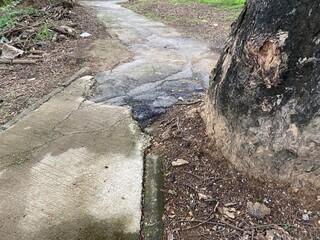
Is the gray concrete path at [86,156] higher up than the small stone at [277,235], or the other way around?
the small stone at [277,235]

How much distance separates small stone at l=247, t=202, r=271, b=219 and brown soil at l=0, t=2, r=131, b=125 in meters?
2.51

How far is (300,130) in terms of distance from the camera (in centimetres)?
189

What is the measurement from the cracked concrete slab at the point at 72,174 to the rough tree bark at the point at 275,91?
836 mm

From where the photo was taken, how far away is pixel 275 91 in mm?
1919

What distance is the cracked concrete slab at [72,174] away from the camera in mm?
1979

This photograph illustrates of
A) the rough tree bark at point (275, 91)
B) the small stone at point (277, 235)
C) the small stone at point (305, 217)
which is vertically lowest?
the small stone at point (277, 235)

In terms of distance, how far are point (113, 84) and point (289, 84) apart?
246cm

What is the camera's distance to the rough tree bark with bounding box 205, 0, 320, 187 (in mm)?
1786

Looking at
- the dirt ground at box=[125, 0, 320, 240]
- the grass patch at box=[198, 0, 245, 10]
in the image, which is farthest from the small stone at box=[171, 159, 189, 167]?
the grass patch at box=[198, 0, 245, 10]

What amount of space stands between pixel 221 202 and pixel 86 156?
3.73ft

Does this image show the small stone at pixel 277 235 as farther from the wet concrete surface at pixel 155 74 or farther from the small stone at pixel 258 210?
the wet concrete surface at pixel 155 74

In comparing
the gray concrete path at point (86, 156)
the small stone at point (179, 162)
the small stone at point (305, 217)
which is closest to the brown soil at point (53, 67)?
the gray concrete path at point (86, 156)

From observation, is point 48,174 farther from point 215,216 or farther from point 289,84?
point 289,84

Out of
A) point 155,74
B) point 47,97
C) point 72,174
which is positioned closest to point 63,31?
point 155,74
